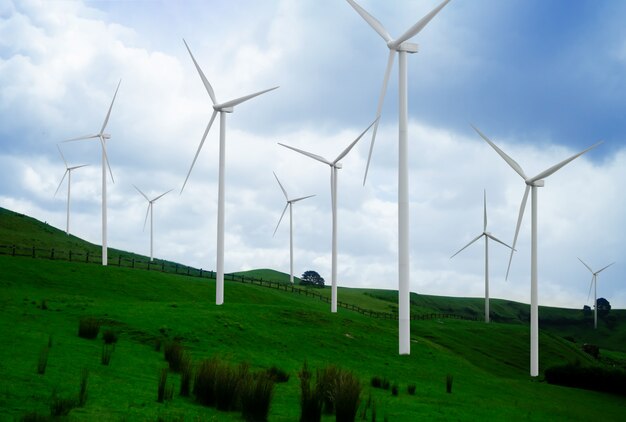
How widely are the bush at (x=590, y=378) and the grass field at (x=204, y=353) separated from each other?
1.98m

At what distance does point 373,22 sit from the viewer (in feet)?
169

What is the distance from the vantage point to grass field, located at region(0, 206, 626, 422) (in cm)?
2070

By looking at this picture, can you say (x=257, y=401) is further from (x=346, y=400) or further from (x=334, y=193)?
(x=334, y=193)

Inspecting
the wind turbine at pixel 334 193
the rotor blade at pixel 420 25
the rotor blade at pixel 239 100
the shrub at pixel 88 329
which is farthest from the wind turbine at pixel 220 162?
the shrub at pixel 88 329

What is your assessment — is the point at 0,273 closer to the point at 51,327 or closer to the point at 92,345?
the point at 51,327

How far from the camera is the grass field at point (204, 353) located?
20703mm

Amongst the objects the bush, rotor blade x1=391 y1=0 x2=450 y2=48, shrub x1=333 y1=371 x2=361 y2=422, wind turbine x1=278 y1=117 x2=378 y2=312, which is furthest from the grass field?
rotor blade x1=391 y1=0 x2=450 y2=48

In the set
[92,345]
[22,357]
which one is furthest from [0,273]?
[22,357]

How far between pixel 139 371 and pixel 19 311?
1692cm

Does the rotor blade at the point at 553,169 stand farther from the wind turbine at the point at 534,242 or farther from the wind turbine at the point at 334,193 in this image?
the wind turbine at the point at 334,193

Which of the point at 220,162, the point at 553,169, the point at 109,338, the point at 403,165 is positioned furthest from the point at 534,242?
the point at 109,338

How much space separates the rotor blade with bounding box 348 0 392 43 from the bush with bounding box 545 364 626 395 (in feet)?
98.4

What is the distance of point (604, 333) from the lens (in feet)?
545

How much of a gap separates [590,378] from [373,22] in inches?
1278
